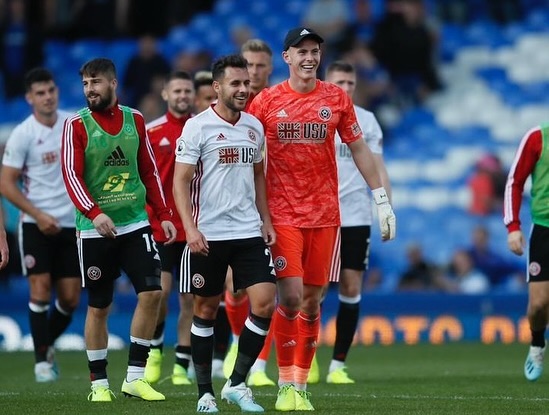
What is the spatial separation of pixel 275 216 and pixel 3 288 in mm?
10459

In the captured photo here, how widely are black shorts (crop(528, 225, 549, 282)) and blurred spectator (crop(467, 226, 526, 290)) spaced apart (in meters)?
8.26

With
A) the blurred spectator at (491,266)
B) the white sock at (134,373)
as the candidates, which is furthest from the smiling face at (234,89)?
the blurred spectator at (491,266)

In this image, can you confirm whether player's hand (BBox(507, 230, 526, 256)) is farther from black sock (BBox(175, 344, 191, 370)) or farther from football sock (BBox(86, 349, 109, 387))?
football sock (BBox(86, 349, 109, 387))

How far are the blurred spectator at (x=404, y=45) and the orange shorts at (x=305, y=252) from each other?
1404 centimetres

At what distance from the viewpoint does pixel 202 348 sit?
9.18 meters

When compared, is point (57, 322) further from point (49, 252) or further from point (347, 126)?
point (347, 126)

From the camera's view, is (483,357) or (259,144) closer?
(259,144)

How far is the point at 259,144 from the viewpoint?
9281 millimetres

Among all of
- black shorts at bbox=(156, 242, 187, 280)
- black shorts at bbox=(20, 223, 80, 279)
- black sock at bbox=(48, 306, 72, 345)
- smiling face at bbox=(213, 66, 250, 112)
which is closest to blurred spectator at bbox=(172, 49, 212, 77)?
black sock at bbox=(48, 306, 72, 345)

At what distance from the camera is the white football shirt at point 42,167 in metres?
12.4

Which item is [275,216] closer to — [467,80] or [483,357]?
[483,357]

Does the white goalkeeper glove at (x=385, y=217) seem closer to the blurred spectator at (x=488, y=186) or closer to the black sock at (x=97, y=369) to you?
the black sock at (x=97, y=369)

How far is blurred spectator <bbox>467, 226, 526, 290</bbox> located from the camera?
65.1 ft

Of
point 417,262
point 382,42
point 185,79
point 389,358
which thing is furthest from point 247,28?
point 185,79
